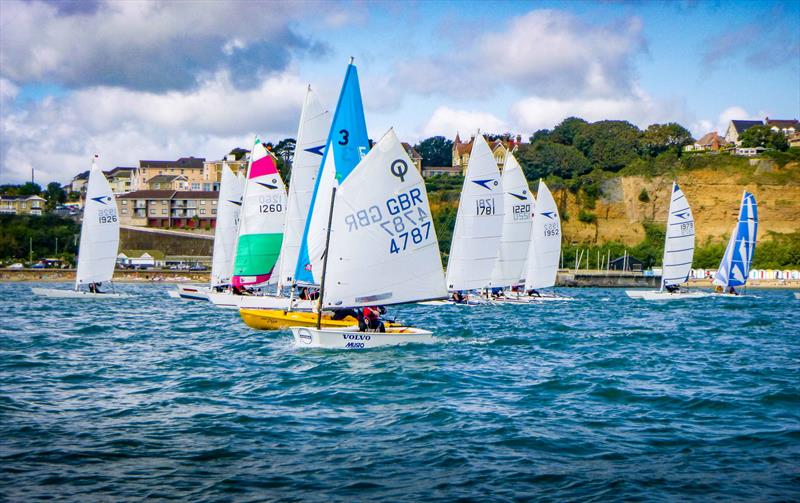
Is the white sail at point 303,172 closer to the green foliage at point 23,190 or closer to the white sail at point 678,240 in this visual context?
the white sail at point 678,240

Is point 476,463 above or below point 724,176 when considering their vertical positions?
below

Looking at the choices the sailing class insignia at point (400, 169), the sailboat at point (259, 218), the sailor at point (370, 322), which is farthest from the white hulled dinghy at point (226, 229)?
the sailing class insignia at point (400, 169)

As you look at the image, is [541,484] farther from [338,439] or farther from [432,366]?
[432,366]

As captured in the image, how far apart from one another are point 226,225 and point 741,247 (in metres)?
38.1

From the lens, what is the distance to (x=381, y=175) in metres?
24.8

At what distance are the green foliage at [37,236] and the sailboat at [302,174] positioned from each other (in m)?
86.1

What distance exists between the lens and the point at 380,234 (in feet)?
82.8

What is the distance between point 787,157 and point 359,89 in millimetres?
120756

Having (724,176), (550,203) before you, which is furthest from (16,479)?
(724,176)

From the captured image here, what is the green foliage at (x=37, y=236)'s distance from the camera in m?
119

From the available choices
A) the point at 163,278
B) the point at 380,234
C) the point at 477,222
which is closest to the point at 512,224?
the point at 477,222

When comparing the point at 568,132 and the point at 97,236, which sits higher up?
the point at 568,132

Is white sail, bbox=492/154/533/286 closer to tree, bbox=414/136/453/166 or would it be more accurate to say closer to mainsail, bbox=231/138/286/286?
mainsail, bbox=231/138/286/286

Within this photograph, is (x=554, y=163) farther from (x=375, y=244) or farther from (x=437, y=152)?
(x=375, y=244)
